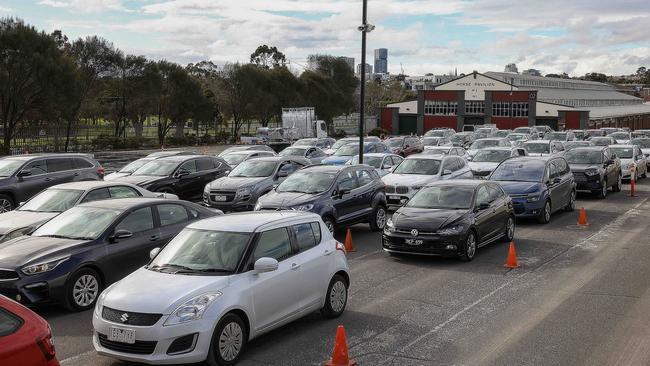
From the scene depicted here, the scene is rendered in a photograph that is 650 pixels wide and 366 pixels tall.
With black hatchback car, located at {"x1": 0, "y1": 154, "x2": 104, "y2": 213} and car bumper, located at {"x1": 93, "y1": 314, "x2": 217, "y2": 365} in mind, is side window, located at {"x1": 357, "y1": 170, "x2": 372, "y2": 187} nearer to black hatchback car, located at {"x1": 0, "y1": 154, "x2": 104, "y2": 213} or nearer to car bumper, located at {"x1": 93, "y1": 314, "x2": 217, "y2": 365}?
black hatchback car, located at {"x1": 0, "y1": 154, "x2": 104, "y2": 213}

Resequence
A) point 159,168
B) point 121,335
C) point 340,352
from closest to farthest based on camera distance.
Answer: point 121,335
point 340,352
point 159,168

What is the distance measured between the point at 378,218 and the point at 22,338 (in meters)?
12.8

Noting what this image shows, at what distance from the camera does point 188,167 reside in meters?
21.6

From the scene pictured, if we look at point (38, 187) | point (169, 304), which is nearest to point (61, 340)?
point (169, 304)

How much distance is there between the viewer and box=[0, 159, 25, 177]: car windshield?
18500 millimetres

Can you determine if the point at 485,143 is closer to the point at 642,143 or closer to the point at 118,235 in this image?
the point at 642,143

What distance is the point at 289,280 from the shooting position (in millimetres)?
8648

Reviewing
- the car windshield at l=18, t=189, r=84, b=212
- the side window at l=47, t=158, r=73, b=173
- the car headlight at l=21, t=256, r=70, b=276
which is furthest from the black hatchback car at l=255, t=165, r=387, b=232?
the side window at l=47, t=158, r=73, b=173

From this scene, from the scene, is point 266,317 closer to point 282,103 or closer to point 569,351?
point 569,351

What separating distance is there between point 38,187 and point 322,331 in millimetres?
12283

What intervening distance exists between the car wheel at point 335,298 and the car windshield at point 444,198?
5.13 meters

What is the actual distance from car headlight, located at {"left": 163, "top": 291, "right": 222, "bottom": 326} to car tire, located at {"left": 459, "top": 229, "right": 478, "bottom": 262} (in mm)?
7165

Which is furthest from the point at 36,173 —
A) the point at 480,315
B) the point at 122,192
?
the point at 480,315

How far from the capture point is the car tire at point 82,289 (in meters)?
10.0
